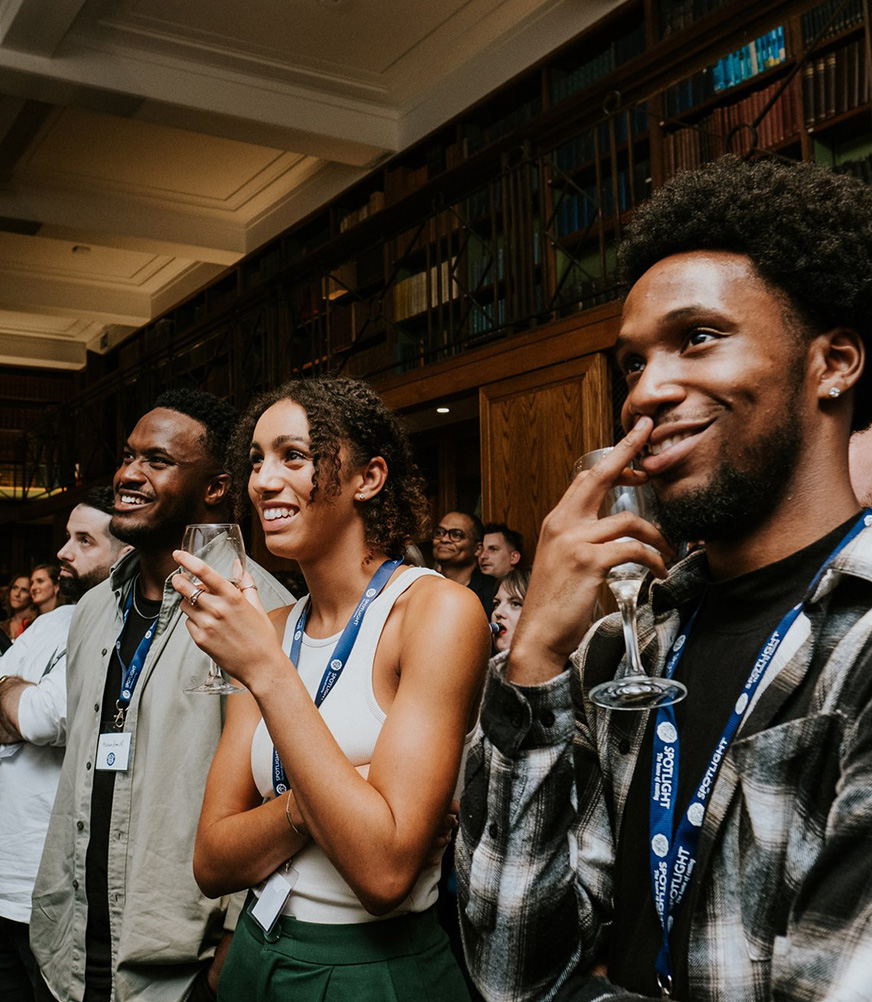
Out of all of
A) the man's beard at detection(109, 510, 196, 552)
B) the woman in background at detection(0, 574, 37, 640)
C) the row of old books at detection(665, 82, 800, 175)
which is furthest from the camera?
the woman in background at detection(0, 574, 37, 640)

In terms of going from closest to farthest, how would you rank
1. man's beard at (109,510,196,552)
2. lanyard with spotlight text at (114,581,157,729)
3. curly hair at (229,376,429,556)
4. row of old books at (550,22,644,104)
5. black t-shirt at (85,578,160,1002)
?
curly hair at (229,376,429,556), black t-shirt at (85,578,160,1002), lanyard with spotlight text at (114,581,157,729), man's beard at (109,510,196,552), row of old books at (550,22,644,104)

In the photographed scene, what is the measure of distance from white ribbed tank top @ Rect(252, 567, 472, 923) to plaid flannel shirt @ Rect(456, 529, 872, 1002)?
33 cm

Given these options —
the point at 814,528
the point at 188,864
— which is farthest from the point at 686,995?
the point at 188,864

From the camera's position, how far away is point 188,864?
1718 millimetres

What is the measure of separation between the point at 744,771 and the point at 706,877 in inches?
4.1

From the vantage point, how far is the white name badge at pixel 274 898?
1.33 m

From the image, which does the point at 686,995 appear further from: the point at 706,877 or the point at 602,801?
the point at 602,801

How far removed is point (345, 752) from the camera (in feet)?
4.39

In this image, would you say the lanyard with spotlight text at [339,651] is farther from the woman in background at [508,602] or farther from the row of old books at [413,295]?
the row of old books at [413,295]

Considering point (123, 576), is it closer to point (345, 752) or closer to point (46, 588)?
point (345, 752)

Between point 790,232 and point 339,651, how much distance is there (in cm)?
83

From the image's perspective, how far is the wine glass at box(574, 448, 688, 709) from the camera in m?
0.92

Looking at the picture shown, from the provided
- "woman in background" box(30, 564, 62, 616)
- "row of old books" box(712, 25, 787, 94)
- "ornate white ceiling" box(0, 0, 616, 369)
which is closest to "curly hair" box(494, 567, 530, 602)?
"row of old books" box(712, 25, 787, 94)

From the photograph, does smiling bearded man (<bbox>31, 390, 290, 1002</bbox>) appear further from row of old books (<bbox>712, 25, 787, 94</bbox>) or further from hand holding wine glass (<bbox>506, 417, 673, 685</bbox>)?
row of old books (<bbox>712, 25, 787, 94</bbox>)
